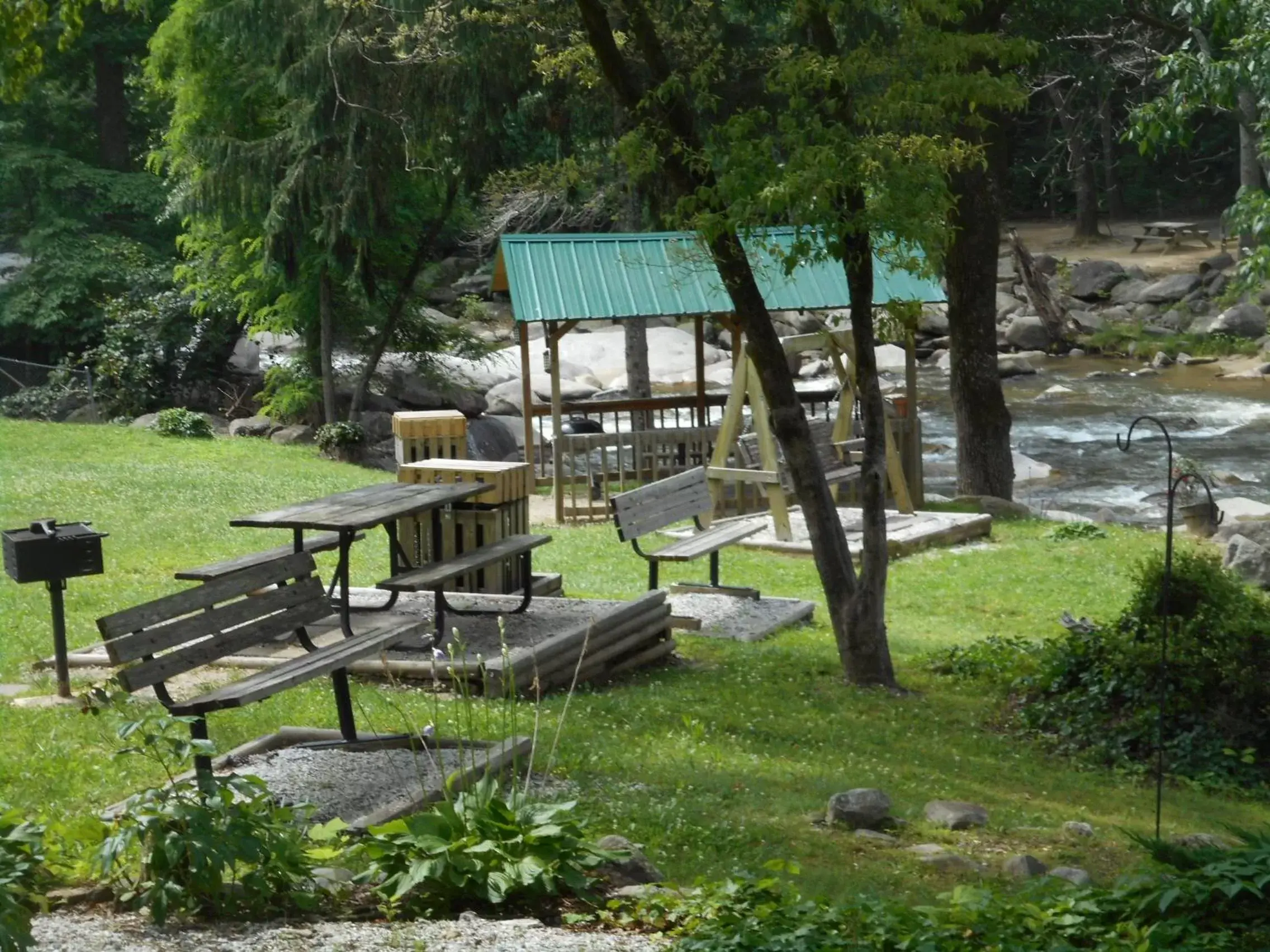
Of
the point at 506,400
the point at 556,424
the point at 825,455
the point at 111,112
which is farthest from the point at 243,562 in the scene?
the point at 111,112

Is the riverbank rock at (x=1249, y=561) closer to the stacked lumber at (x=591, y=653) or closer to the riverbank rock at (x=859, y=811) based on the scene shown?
the stacked lumber at (x=591, y=653)

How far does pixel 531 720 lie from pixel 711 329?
29330mm

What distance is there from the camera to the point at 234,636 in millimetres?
6879

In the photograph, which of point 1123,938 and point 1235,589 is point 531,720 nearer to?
point 1123,938

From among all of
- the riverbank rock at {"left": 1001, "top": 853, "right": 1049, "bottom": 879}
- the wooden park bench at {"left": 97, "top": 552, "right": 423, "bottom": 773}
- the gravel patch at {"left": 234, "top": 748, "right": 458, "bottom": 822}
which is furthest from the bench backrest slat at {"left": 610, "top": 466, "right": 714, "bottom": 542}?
the riverbank rock at {"left": 1001, "top": 853, "right": 1049, "bottom": 879}

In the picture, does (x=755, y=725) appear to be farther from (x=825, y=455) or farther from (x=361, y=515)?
(x=825, y=455)

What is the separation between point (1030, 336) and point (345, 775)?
31.1 meters

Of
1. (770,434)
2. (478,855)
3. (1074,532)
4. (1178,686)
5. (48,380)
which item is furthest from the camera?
(48,380)

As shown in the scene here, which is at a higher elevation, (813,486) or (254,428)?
(813,486)

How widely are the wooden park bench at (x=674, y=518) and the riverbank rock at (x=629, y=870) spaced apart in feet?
18.2

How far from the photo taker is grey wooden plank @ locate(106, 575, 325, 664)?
623 centimetres

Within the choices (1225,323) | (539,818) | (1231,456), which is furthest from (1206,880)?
(1225,323)

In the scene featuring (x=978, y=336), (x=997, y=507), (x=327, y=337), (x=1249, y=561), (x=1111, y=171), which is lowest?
(x=1249, y=561)

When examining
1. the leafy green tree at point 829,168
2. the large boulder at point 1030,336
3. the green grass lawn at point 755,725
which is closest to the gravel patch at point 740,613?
the green grass lawn at point 755,725
